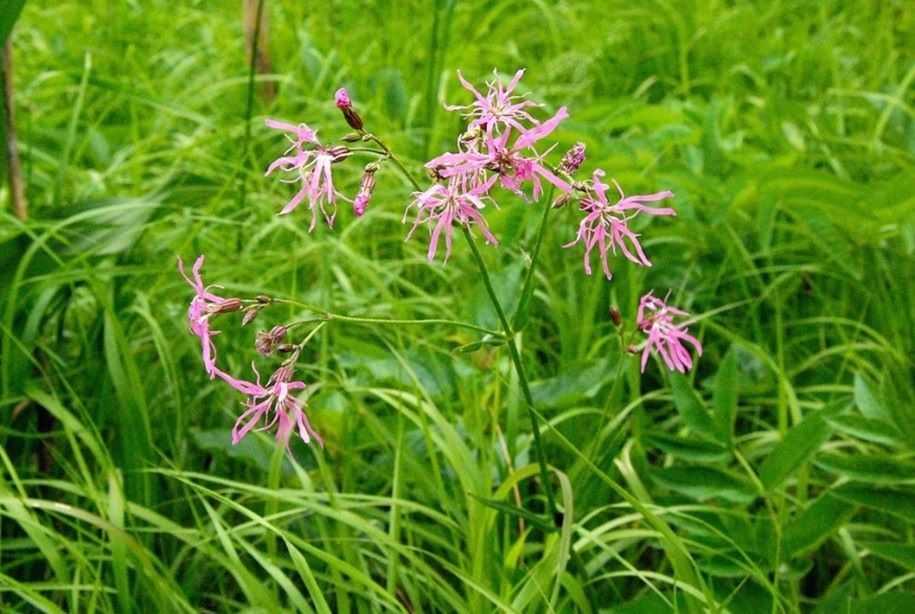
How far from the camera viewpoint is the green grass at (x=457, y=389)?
1260 mm

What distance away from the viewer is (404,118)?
8.05 ft

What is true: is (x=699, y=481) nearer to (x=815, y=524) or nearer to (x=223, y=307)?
(x=815, y=524)

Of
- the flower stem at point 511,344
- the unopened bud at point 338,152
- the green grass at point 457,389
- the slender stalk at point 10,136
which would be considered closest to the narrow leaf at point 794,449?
the green grass at point 457,389

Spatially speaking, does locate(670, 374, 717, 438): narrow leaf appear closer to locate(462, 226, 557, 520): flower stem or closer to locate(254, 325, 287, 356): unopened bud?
locate(462, 226, 557, 520): flower stem

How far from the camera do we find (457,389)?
1535 millimetres

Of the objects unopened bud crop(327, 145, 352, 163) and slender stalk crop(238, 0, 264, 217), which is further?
slender stalk crop(238, 0, 264, 217)

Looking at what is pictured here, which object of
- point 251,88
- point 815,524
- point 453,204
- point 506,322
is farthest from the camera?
point 251,88

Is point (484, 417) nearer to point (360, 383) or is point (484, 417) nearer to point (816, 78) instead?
point (360, 383)

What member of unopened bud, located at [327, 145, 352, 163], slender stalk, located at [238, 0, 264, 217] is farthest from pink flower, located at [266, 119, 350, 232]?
slender stalk, located at [238, 0, 264, 217]

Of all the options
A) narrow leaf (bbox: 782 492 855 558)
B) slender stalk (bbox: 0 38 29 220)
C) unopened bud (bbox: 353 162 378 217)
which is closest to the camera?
unopened bud (bbox: 353 162 378 217)

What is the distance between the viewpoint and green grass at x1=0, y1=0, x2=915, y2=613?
4.13 feet

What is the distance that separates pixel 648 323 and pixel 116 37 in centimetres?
195

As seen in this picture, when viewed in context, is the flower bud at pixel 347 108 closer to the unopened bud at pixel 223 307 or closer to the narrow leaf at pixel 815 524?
the unopened bud at pixel 223 307

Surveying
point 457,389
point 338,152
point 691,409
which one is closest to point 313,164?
point 338,152
